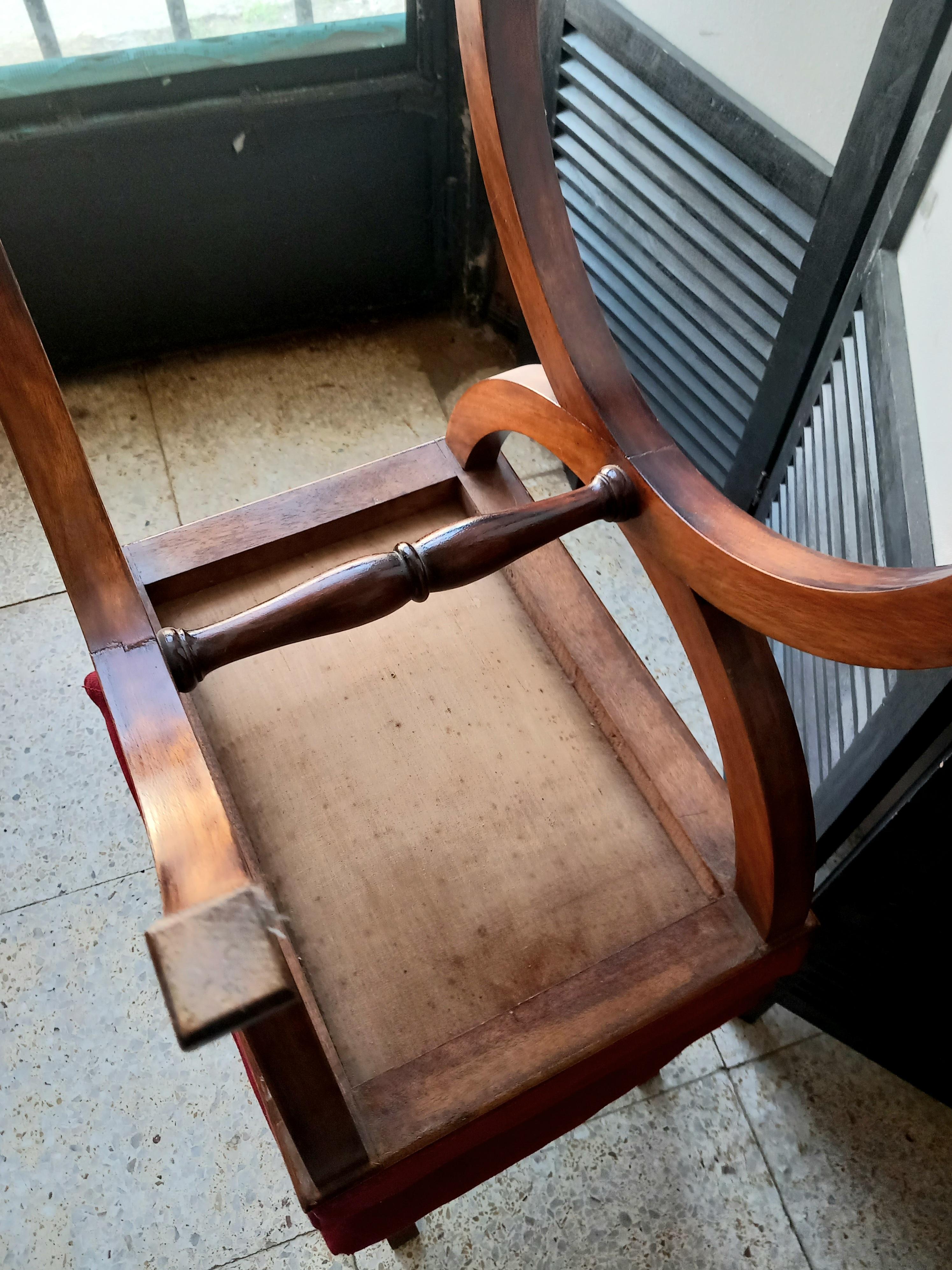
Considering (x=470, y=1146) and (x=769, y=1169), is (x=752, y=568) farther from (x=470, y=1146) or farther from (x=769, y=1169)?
(x=769, y=1169)

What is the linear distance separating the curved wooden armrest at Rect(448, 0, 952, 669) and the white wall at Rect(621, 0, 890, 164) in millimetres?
444

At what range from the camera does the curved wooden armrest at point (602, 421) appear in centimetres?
52

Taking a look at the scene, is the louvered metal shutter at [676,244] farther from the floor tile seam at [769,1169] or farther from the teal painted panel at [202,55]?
the floor tile seam at [769,1169]

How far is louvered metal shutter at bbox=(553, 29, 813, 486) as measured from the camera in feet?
3.74

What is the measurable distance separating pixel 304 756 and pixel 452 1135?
12.2 inches

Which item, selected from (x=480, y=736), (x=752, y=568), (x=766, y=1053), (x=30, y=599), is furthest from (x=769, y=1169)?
(x=30, y=599)

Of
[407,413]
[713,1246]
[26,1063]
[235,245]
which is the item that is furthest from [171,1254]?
[235,245]

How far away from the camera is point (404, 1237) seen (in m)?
1.07

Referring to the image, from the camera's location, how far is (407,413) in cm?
187

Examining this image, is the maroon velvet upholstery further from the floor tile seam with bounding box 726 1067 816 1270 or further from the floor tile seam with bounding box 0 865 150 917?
the floor tile seam with bounding box 0 865 150 917

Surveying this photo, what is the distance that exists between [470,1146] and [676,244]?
1081 millimetres

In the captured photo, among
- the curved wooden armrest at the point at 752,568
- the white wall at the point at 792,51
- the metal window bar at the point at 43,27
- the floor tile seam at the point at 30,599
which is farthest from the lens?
the floor tile seam at the point at 30,599

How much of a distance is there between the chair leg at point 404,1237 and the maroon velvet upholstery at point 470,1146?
1.15ft

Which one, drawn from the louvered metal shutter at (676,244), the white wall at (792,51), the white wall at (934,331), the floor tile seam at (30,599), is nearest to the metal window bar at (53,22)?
the louvered metal shutter at (676,244)
